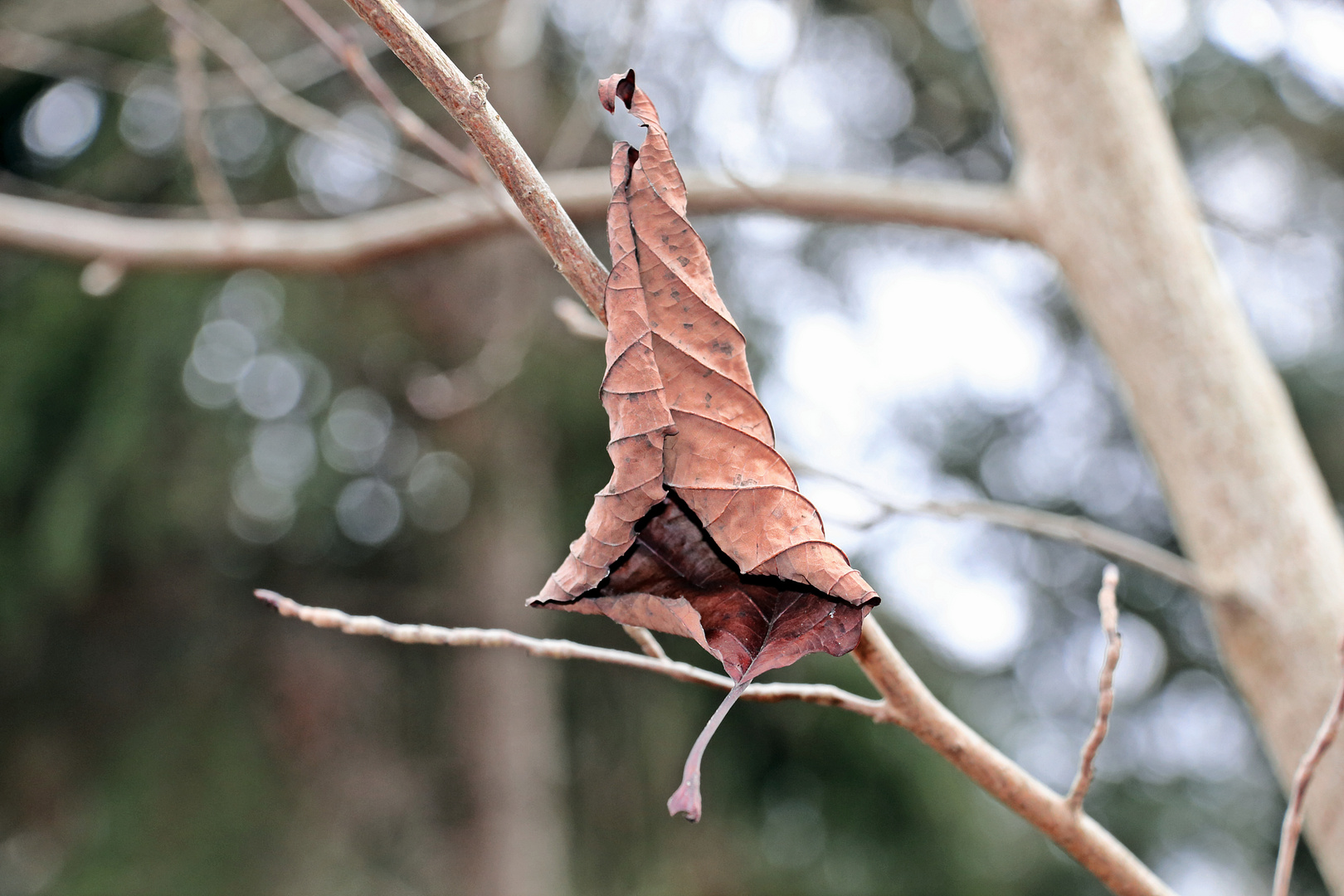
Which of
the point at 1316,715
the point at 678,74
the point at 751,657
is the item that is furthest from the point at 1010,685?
the point at 751,657

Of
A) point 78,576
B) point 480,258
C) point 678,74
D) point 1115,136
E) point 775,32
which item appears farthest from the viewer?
point 480,258

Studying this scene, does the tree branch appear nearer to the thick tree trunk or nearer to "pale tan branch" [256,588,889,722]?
"pale tan branch" [256,588,889,722]

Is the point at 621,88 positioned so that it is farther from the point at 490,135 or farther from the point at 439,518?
the point at 439,518

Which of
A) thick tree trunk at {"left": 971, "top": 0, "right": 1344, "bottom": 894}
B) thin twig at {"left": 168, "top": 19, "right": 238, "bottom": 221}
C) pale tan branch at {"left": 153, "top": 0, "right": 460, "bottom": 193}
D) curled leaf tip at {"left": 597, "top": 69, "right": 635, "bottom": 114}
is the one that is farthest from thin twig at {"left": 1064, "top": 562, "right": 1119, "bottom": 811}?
thin twig at {"left": 168, "top": 19, "right": 238, "bottom": 221}

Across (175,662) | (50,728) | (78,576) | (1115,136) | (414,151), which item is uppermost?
(1115,136)

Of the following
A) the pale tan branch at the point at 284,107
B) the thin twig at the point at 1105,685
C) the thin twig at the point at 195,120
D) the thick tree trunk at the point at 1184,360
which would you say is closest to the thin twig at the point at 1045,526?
the thick tree trunk at the point at 1184,360

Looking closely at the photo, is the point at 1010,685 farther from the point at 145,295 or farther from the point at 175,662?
the point at 145,295

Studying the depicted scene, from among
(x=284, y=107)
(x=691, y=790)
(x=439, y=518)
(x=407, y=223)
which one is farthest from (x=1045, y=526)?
(x=439, y=518)
